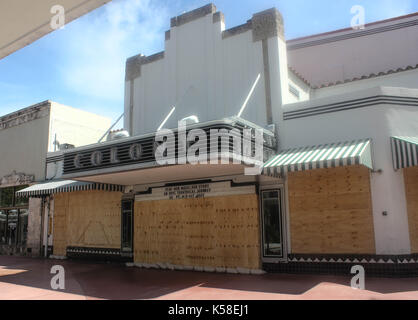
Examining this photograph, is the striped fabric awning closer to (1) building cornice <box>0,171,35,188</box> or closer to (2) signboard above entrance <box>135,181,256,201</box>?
(2) signboard above entrance <box>135,181,256,201</box>

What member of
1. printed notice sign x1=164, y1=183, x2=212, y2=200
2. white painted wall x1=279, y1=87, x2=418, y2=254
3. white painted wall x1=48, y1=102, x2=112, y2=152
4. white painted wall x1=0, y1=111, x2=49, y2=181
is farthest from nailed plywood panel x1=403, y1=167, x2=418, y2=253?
white painted wall x1=0, y1=111, x2=49, y2=181

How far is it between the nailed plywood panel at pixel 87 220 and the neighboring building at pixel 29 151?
1.33 metres

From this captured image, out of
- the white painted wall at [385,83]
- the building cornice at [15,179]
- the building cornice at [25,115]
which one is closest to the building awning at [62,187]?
the building cornice at [15,179]

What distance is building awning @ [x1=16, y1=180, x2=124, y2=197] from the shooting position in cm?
1500

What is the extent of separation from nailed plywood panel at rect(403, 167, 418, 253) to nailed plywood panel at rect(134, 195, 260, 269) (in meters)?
4.37

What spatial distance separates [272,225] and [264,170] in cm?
221

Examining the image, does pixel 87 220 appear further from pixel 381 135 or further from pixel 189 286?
pixel 381 135

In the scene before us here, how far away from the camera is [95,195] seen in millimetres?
17062

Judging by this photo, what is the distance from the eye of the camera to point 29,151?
20016 millimetres

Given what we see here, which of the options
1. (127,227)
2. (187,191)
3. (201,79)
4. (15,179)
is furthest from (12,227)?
(201,79)
